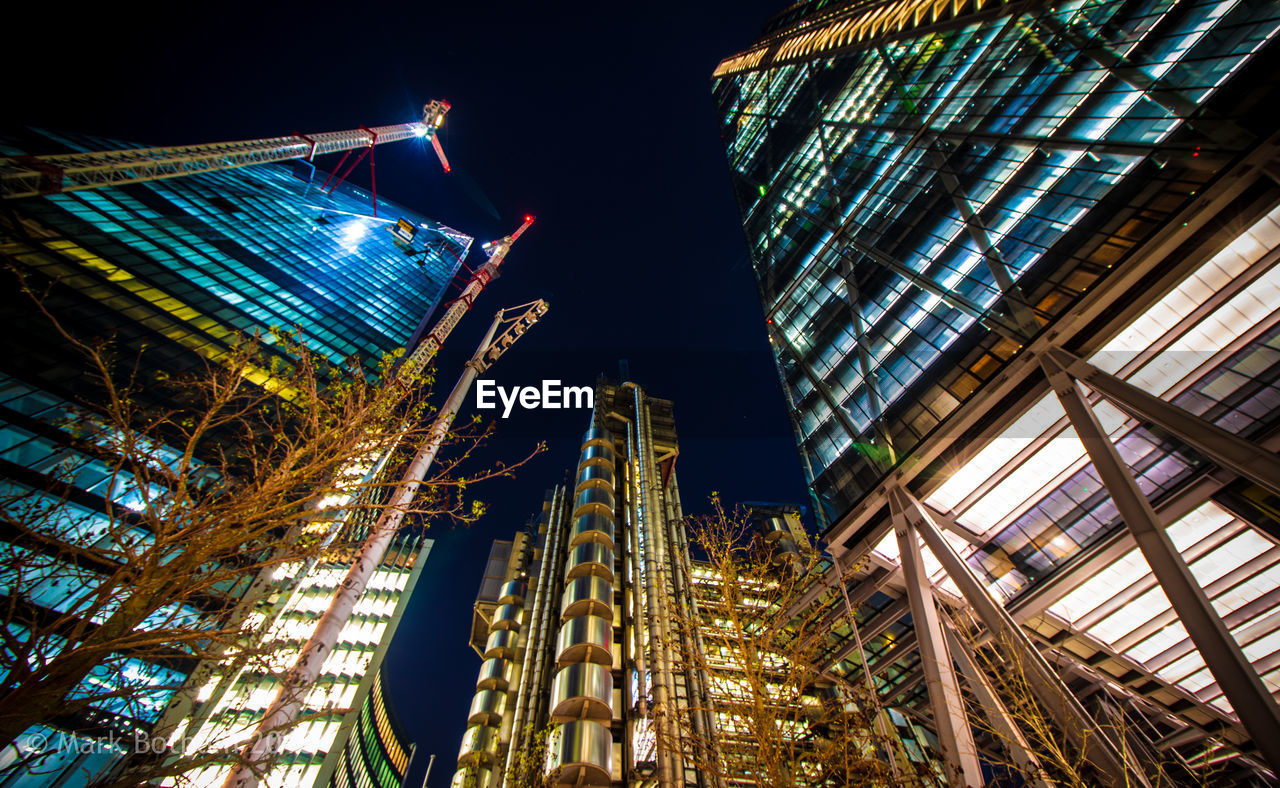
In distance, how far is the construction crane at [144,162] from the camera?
70.0 ft

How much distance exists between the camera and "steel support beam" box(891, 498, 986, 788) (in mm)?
12461

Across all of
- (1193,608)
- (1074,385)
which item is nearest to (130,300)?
(1074,385)

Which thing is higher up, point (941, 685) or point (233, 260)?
point (233, 260)

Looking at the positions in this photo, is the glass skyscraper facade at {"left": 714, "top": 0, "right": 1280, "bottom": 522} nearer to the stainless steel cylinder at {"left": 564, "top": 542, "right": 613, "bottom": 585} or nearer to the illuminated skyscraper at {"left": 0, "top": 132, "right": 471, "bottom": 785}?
the stainless steel cylinder at {"left": 564, "top": 542, "right": 613, "bottom": 585}

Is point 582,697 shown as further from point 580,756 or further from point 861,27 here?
point 861,27

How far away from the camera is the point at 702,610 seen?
30.7 m

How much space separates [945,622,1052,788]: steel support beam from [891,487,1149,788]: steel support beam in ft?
3.53

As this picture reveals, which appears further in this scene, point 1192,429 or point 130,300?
point 130,300

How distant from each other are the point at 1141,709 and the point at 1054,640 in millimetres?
6363

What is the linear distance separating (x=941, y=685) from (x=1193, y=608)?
641 centimetres

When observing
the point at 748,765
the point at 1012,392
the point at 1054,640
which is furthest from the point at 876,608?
the point at 748,765

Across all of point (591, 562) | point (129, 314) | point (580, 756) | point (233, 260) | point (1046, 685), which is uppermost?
point (233, 260)

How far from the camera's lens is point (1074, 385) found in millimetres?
14070

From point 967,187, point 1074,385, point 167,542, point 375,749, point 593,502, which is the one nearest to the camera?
point 167,542
